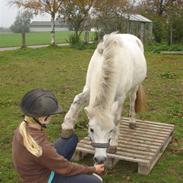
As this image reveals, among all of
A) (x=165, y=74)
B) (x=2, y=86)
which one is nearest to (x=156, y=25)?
(x=165, y=74)

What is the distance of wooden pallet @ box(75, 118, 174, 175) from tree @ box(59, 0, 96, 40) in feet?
62.6

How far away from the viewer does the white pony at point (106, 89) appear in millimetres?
4133

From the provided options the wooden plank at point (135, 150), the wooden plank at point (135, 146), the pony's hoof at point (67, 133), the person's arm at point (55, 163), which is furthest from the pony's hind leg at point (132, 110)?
the person's arm at point (55, 163)

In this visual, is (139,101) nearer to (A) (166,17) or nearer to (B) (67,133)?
(B) (67,133)

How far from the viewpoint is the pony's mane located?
4.20m

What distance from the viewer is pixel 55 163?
3.35 metres

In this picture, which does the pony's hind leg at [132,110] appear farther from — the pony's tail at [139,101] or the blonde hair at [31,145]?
the blonde hair at [31,145]

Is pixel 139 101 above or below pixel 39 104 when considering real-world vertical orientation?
below

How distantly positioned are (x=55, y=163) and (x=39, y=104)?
1.72ft

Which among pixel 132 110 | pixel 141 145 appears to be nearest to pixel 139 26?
pixel 132 110

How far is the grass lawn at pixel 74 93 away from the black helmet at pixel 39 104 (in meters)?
1.71

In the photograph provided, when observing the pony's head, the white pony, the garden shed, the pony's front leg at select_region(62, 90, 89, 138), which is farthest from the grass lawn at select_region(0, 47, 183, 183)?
the garden shed

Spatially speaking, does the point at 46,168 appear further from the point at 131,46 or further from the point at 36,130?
the point at 131,46

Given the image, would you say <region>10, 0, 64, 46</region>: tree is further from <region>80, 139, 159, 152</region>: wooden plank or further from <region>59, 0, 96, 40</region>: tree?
<region>80, 139, 159, 152</region>: wooden plank
